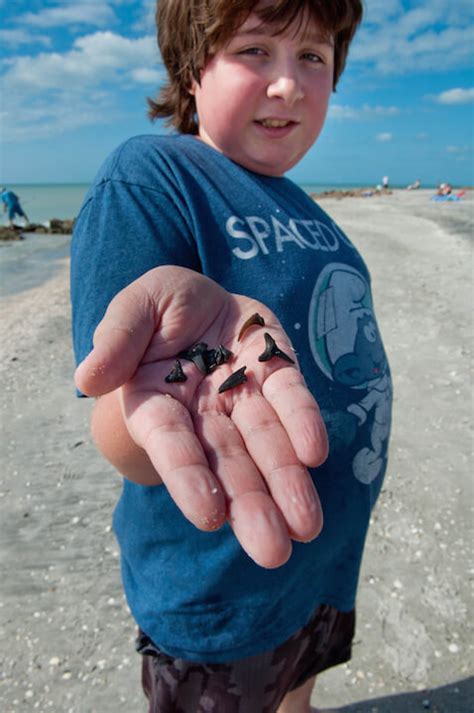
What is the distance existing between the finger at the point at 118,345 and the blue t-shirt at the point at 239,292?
27 cm

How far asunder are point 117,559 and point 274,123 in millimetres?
3009

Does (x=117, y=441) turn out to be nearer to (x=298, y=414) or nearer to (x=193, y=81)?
(x=298, y=414)

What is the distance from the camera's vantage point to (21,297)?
42.0 ft

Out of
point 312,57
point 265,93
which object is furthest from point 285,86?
point 312,57

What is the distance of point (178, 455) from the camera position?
1.12m

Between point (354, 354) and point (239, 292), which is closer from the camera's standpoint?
point (239, 292)

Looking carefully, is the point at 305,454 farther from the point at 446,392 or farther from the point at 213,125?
the point at 446,392

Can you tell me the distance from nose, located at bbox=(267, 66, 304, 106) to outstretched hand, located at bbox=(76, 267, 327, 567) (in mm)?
849

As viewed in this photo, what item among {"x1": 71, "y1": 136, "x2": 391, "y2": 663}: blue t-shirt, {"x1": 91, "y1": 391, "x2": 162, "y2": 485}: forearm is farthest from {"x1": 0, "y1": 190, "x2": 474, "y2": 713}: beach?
{"x1": 91, "y1": 391, "x2": 162, "y2": 485}: forearm

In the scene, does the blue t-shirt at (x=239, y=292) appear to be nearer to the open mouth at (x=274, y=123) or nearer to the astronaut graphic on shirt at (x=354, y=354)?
the astronaut graphic on shirt at (x=354, y=354)

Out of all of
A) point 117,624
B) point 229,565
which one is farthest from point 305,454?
point 117,624

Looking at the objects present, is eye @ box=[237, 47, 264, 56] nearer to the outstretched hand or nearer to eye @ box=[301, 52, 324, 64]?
eye @ box=[301, 52, 324, 64]

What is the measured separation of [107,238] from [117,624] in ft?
8.54

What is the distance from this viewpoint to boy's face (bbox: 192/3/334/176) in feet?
6.18
